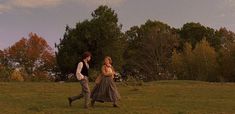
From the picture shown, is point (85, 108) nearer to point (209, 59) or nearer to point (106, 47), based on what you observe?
point (106, 47)


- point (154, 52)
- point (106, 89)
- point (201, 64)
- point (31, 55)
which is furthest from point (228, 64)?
point (106, 89)

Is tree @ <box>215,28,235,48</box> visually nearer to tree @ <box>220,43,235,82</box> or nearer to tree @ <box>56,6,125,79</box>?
tree @ <box>220,43,235,82</box>

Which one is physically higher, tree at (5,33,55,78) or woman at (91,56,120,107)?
tree at (5,33,55,78)

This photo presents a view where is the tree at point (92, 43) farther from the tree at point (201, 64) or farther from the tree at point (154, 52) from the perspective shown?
the tree at point (154, 52)

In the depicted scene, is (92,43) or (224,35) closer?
(92,43)

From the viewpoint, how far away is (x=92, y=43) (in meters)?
72.8

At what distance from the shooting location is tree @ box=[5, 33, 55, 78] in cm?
10581

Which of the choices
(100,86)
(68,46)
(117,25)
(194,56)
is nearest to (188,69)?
(194,56)

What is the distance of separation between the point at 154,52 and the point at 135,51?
4.52m

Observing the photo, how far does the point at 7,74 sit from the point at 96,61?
19.6 m

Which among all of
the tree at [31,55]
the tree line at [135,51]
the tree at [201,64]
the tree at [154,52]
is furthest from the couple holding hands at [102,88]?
the tree at [31,55]

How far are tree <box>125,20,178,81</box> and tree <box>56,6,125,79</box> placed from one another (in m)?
21.0

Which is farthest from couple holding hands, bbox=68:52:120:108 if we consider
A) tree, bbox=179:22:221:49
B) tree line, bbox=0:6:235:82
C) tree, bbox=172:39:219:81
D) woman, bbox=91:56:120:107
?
tree, bbox=179:22:221:49

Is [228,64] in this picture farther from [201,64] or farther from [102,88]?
A: [102,88]
